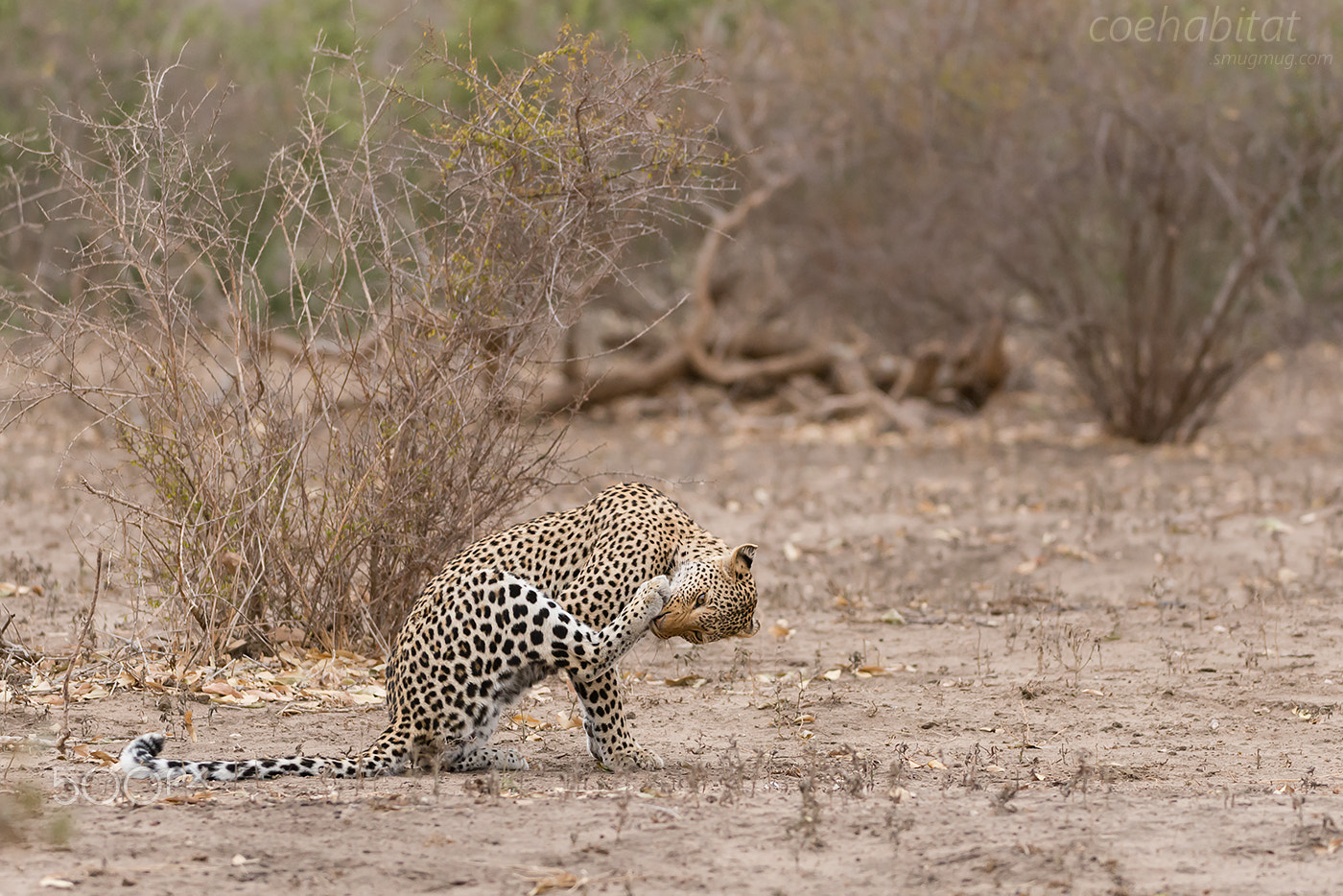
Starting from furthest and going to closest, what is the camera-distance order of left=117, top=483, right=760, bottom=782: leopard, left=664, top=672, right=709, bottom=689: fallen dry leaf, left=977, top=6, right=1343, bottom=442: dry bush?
left=977, top=6, right=1343, bottom=442: dry bush
left=664, top=672, right=709, bottom=689: fallen dry leaf
left=117, top=483, right=760, bottom=782: leopard

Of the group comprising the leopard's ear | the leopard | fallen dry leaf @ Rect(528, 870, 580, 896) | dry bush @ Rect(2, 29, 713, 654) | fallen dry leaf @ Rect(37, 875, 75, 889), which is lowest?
fallen dry leaf @ Rect(37, 875, 75, 889)

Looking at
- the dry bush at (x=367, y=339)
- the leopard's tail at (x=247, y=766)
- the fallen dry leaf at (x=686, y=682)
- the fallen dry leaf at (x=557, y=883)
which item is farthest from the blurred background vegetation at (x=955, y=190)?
the fallen dry leaf at (x=557, y=883)

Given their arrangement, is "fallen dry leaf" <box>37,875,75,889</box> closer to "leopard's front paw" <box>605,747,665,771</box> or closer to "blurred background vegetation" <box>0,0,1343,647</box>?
"leopard's front paw" <box>605,747,665,771</box>

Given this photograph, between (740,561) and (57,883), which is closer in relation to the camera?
(57,883)

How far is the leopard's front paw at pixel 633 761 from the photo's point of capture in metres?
5.87

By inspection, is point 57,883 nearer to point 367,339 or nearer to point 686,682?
point 367,339

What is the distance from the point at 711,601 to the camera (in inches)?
221

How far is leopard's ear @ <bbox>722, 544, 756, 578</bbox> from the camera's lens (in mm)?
5646

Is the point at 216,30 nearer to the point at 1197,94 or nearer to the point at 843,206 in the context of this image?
the point at 843,206

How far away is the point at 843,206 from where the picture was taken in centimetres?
1995

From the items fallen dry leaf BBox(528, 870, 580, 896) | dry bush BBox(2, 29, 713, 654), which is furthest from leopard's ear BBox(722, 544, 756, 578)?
dry bush BBox(2, 29, 713, 654)

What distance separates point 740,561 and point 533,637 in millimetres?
799

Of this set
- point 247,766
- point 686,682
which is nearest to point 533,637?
point 247,766

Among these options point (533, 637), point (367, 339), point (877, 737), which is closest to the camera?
point (533, 637)
